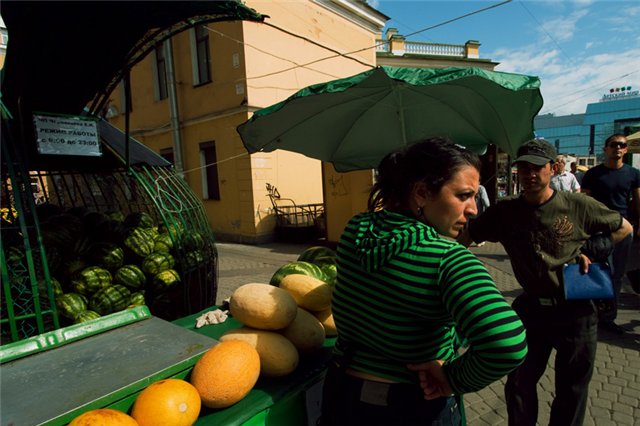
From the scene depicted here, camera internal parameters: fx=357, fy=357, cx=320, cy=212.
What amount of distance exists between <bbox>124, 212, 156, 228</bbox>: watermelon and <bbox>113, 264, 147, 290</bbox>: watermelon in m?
0.60

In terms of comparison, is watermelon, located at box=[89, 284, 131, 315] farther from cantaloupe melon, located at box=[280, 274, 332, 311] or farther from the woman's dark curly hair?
the woman's dark curly hair

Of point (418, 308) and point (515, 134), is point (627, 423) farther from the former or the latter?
point (418, 308)

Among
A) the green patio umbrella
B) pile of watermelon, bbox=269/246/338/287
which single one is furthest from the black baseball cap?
pile of watermelon, bbox=269/246/338/287

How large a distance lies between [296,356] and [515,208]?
68.2 inches

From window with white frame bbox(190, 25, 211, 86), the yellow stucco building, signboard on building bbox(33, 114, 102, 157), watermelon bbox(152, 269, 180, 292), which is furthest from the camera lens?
window with white frame bbox(190, 25, 211, 86)

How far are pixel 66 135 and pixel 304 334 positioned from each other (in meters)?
2.55

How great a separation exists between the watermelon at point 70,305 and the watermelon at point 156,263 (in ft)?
1.93

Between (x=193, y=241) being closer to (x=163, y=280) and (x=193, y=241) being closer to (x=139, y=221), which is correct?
(x=163, y=280)

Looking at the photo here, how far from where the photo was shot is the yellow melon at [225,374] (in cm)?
141

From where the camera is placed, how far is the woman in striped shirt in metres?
1.04

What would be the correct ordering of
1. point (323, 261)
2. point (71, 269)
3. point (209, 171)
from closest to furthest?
point (323, 261) → point (71, 269) → point (209, 171)

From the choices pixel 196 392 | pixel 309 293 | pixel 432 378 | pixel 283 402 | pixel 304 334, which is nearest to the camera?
pixel 432 378

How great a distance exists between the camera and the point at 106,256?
3389 millimetres

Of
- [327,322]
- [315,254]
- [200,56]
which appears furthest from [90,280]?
[200,56]
